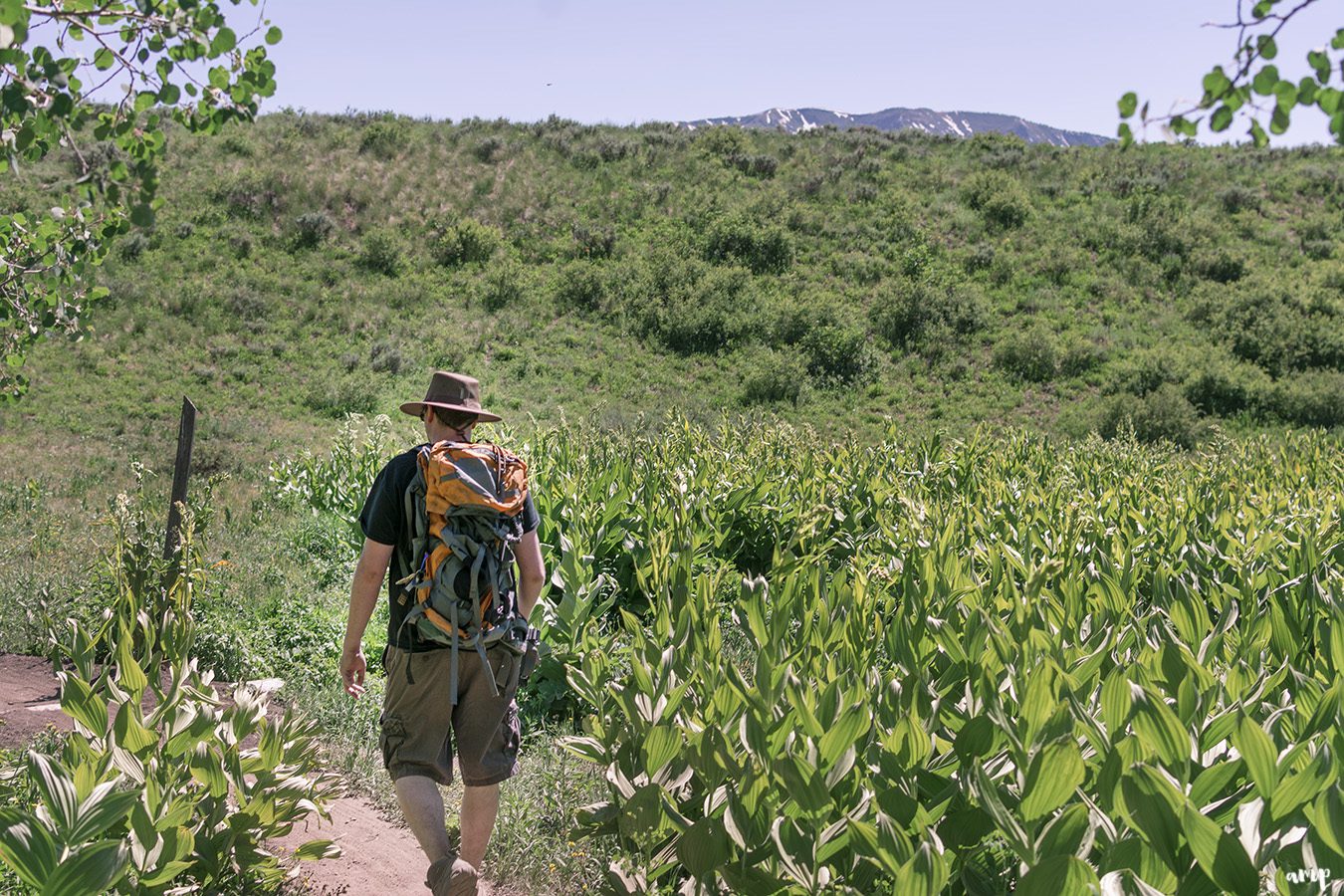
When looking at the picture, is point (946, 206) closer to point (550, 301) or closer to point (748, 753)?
point (550, 301)

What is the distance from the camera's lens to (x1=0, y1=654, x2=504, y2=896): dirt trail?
3309 millimetres

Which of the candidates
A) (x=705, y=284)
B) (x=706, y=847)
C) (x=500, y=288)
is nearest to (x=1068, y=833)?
(x=706, y=847)

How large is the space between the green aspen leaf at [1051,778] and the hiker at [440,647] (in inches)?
67.4

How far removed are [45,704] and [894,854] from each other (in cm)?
417

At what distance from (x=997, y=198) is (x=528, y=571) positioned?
1117 inches

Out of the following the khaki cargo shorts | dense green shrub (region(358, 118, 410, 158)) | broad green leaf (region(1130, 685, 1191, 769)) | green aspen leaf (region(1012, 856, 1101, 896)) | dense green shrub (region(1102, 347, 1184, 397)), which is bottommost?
dense green shrub (region(1102, 347, 1184, 397))

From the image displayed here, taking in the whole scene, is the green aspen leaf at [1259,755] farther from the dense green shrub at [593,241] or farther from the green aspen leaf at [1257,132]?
the dense green shrub at [593,241]

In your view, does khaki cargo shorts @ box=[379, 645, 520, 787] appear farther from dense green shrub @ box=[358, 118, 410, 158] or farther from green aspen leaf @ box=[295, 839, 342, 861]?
dense green shrub @ box=[358, 118, 410, 158]

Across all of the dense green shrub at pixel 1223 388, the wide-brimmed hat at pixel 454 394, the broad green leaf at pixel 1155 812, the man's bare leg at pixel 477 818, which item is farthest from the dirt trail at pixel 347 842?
the dense green shrub at pixel 1223 388

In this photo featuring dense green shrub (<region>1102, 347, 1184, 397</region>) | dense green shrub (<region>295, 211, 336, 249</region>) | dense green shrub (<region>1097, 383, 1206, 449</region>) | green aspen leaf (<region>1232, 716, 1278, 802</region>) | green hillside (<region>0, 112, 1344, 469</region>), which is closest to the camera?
green aspen leaf (<region>1232, 716, 1278, 802</region>)

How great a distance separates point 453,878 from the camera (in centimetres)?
289

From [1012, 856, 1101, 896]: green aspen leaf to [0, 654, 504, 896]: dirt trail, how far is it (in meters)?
2.29

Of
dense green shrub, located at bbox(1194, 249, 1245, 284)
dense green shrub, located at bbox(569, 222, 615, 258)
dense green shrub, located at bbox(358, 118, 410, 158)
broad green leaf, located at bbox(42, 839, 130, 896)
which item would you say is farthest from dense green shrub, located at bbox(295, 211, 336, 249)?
broad green leaf, located at bbox(42, 839, 130, 896)

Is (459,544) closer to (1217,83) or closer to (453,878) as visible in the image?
(453,878)
